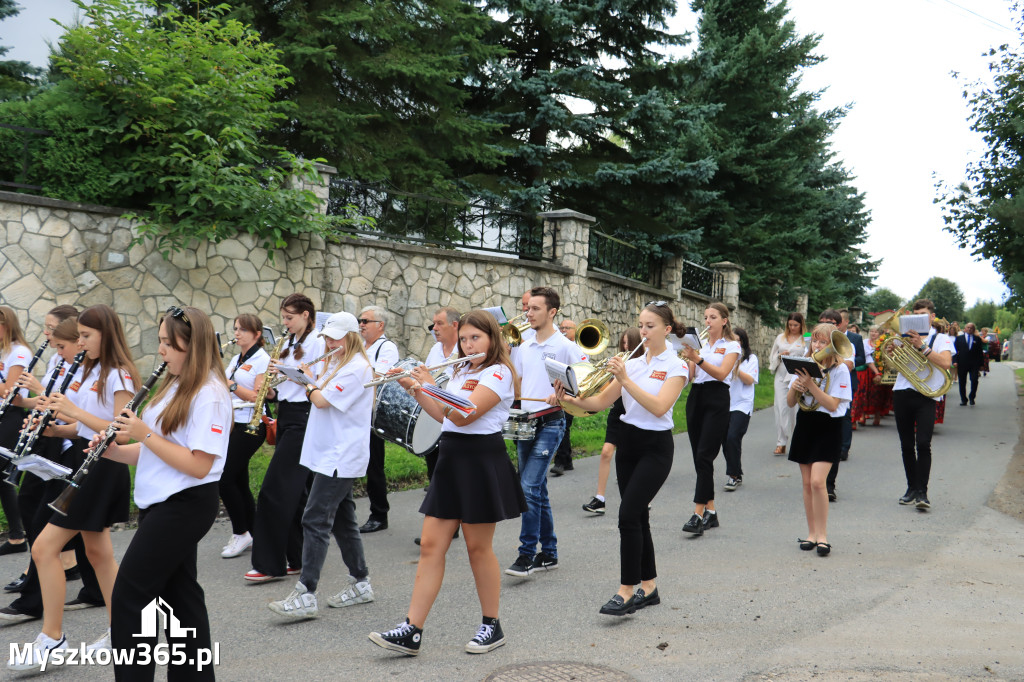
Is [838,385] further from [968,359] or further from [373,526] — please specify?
[968,359]

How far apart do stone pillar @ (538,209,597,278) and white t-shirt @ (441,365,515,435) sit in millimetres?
11082

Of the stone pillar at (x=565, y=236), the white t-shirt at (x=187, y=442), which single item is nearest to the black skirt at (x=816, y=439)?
the white t-shirt at (x=187, y=442)

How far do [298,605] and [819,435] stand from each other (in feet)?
14.0

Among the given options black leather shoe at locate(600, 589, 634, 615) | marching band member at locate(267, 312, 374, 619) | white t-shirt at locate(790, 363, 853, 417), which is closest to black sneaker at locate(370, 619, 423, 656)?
marching band member at locate(267, 312, 374, 619)

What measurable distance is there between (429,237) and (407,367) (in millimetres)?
9058

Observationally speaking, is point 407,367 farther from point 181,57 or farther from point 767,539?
point 181,57

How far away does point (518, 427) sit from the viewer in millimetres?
5902

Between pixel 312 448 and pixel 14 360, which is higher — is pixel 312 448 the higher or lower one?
the lower one

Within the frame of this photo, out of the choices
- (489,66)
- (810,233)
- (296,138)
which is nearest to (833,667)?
(296,138)

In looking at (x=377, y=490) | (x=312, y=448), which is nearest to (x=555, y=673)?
(x=312, y=448)

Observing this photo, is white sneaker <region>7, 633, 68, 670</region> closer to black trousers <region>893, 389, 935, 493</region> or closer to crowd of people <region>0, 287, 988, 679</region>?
crowd of people <region>0, 287, 988, 679</region>

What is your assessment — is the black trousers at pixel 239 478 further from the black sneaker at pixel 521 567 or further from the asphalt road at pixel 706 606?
the black sneaker at pixel 521 567

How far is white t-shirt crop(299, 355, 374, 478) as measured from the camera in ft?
16.5

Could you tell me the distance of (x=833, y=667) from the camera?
171 inches
